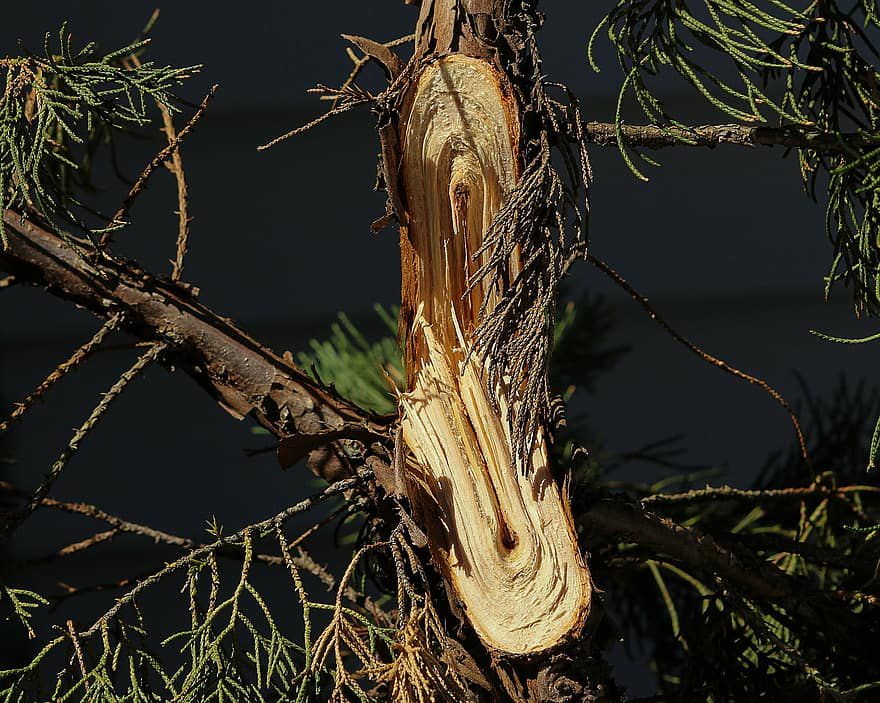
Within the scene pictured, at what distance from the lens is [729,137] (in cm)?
53

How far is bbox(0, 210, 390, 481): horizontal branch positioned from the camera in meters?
0.60

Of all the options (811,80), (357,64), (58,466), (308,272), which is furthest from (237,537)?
(308,272)

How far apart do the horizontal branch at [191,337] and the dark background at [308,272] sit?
2.31 ft

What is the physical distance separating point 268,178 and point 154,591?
0.69 m

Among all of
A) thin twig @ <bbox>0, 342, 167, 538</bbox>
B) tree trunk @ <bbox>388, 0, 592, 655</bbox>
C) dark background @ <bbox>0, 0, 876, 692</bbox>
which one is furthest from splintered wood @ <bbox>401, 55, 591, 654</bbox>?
dark background @ <bbox>0, 0, 876, 692</bbox>

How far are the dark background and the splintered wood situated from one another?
80 centimetres

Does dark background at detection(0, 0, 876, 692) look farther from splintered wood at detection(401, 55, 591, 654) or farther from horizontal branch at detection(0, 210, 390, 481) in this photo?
splintered wood at detection(401, 55, 591, 654)

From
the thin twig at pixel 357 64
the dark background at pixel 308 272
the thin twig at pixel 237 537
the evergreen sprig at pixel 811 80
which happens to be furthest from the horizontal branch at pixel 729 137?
the dark background at pixel 308 272

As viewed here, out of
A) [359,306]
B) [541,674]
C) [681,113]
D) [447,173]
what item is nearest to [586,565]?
[541,674]

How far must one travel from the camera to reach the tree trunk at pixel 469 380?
0.52 meters

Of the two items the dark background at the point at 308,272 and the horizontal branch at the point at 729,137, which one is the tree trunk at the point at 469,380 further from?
the dark background at the point at 308,272

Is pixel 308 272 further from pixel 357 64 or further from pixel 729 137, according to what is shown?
pixel 729 137

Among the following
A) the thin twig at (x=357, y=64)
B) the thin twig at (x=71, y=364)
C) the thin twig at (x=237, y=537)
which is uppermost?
the thin twig at (x=357, y=64)

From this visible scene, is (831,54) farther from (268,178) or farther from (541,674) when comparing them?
(268,178)
